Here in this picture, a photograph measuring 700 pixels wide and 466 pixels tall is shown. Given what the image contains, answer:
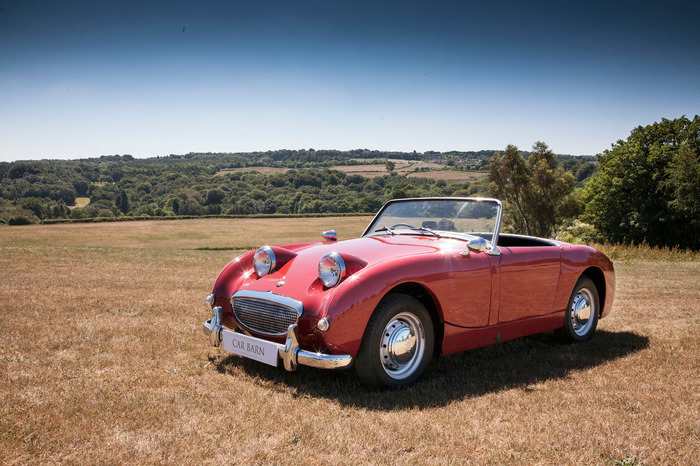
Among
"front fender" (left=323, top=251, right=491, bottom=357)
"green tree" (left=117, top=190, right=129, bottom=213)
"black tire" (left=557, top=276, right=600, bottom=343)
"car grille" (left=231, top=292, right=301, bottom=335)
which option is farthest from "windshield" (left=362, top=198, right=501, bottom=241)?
"green tree" (left=117, top=190, right=129, bottom=213)

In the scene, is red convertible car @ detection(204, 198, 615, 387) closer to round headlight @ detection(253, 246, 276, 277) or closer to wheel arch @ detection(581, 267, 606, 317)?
round headlight @ detection(253, 246, 276, 277)

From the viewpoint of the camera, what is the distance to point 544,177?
48.6 m

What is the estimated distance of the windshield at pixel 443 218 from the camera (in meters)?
4.95

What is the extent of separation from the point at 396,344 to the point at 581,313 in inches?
115

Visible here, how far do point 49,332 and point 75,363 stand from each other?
4.70 ft

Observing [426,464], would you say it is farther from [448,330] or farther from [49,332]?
[49,332]

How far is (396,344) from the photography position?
3.78 meters

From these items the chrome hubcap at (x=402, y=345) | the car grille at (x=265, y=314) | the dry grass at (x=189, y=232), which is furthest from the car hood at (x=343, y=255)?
the dry grass at (x=189, y=232)

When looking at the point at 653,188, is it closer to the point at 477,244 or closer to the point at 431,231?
the point at 431,231

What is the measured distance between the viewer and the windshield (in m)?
4.95

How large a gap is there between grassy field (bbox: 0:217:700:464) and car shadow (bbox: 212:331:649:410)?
19 millimetres

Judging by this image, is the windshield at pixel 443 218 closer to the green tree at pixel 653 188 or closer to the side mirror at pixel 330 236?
the side mirror at pixel 330 236

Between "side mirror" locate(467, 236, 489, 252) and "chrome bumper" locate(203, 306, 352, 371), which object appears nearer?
"chrome bumper" locate(203, 306, 352, 371)

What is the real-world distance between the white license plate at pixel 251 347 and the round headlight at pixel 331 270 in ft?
2.13
